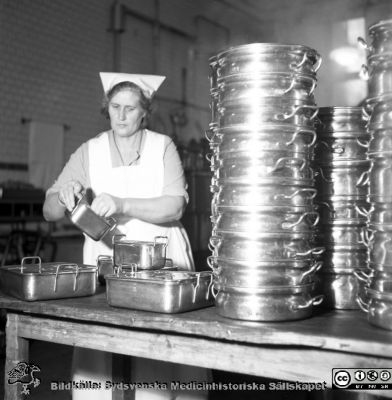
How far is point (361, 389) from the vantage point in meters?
1.28

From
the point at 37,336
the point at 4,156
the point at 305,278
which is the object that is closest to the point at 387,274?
the point at 305,278

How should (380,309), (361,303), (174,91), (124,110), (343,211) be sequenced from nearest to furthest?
(380,309) → (361,303) → (343,211) → (124,110) → (174,91)

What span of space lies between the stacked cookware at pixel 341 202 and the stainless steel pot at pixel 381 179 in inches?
9.0

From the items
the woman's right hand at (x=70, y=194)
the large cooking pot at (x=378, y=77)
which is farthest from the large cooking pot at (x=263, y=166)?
the woman's right hand at (x=70, y=194)

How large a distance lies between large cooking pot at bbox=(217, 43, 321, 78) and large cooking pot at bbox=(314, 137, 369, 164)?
0.28 meters

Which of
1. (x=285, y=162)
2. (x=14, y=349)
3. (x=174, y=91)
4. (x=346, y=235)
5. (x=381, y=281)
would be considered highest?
(x=174, y=91)

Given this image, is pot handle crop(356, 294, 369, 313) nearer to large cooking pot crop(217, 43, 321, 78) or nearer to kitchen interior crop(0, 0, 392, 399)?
kitchen interior crop(0, 0, 392, 399)

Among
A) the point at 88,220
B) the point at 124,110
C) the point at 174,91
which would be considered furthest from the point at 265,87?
the point at 174,91

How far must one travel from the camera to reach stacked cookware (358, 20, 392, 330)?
4.45 feet

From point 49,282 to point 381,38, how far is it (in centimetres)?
127

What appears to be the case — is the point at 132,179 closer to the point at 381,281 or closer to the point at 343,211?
the point at 343,211

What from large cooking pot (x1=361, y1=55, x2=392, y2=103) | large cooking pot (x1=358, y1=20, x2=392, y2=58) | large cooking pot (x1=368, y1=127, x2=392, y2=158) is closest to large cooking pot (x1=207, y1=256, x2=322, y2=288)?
large cooking pot (x1=368, y1=127, x2=392, y2=158)

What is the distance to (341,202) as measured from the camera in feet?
5.51

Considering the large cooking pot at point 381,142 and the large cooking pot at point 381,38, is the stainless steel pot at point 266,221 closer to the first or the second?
the large cooking pot at point 381,142
